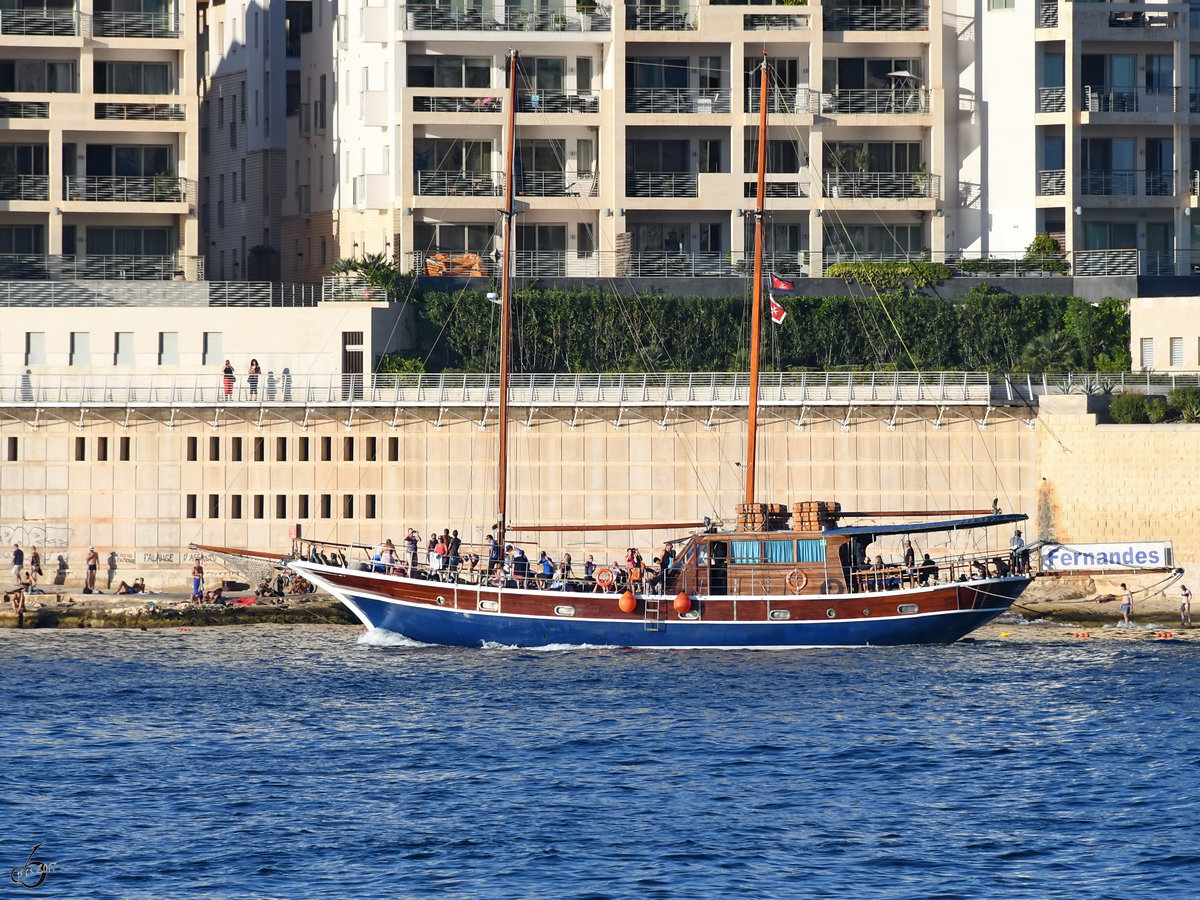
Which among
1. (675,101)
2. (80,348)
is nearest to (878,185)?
(675,101)

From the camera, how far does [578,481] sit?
2694 inches

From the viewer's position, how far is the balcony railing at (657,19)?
266 ft

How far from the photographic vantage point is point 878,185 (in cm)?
8169

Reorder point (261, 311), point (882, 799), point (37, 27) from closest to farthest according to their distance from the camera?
point (882, 799)
point (261, 311)
point (37, 27)

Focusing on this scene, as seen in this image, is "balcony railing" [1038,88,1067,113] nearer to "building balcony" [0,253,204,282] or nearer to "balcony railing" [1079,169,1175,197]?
"balcony railing" [1079,169,1175,197]

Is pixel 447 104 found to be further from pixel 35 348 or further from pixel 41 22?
pixel 35 348

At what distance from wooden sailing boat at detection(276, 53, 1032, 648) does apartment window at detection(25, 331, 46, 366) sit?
19125 millimetres

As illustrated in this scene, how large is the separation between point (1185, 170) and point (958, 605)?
3067 cm

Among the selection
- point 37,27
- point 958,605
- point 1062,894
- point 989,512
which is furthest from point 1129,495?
point 37,27

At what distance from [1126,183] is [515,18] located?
2431 centimetres

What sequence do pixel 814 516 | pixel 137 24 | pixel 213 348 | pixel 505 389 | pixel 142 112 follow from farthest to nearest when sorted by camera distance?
pixel 137 24
pixel 142 112
pixel 213 348
pixel 505 389
pixel 814 516

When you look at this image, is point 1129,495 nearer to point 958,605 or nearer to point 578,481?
point 958,605

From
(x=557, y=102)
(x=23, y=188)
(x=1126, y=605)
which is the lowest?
(x=1126, y=605)

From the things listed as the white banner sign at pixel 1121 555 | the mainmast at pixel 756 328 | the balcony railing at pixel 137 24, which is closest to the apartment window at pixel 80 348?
the balcony railing at pixel 137 24
